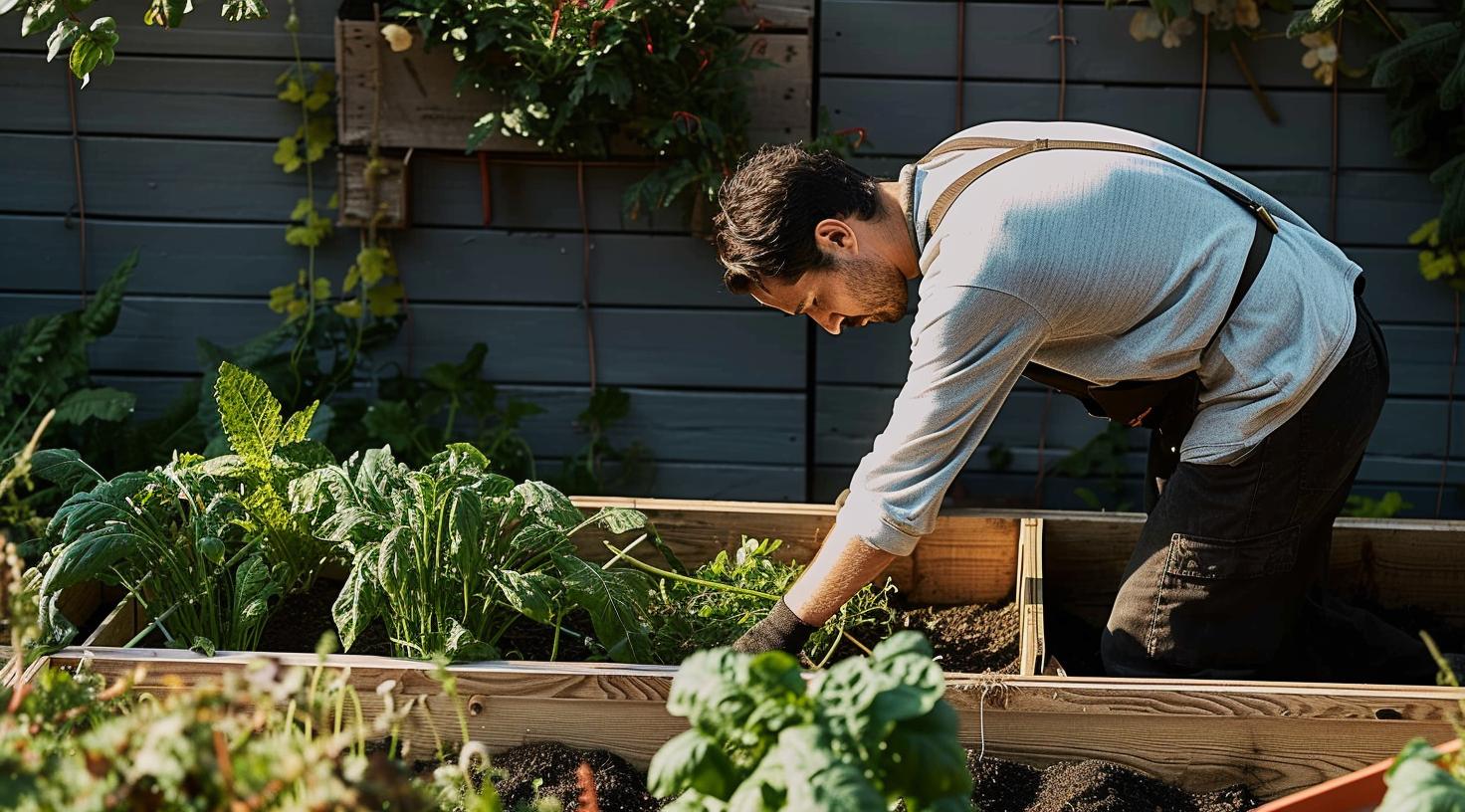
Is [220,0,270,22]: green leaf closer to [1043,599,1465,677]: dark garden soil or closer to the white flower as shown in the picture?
the white flower

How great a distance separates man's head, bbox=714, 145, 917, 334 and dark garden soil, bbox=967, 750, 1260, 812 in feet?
2.47

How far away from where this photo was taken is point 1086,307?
6.76 ft

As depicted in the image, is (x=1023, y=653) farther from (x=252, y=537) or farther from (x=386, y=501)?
(x=252, y=537)

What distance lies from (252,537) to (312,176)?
1541mm

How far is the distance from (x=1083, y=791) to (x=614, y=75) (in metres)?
1.92

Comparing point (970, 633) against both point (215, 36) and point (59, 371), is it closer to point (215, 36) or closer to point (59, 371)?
point (59, 371)

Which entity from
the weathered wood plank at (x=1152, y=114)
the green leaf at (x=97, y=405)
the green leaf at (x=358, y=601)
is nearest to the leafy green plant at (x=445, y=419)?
the green leaf at (x=97, y=405)

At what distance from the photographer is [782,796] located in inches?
48.8

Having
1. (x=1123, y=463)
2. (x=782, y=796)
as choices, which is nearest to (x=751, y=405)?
(x=1123, y=463)

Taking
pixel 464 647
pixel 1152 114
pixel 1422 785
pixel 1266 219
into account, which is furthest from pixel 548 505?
pixel 1152 114

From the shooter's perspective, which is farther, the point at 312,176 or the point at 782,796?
the point at 312,176

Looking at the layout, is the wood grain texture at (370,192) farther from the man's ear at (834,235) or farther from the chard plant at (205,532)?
the man's ear at (834,235)

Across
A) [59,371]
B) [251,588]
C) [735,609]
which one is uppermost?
[59,371]

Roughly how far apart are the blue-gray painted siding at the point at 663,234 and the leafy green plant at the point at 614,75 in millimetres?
287
